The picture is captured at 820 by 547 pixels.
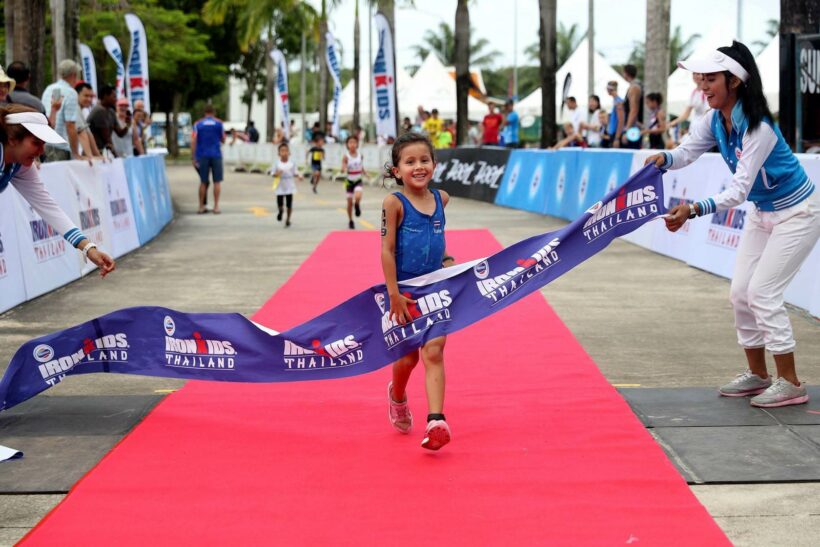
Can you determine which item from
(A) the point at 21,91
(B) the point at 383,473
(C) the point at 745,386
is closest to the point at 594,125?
(A) the point at 21,91

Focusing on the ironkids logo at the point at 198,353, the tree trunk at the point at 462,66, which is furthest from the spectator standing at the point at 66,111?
the tree trunk at the point at 462,66

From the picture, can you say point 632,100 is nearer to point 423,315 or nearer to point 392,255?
point 423,315

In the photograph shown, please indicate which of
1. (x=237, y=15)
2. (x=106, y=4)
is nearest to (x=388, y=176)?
(x=106, y=4)

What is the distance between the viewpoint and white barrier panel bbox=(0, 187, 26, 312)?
9906 mm

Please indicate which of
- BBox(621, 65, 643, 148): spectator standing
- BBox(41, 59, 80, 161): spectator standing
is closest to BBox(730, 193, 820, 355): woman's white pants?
BBox(41, 59, 80, 161): spectator standing

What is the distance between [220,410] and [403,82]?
5383 centimetres

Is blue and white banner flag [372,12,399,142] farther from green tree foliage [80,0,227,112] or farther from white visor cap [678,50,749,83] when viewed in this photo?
white visor cap [678,50,749,83]

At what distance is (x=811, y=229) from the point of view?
6.11 m

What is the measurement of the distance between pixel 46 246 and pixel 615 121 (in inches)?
459

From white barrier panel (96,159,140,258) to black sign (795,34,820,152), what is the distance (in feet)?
27.5

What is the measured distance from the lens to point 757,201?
623 centimetres

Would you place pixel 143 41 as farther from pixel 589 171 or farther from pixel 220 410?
pixel 220 410

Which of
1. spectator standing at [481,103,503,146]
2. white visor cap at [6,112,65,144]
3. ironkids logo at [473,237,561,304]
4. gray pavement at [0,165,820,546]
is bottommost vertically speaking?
gray pavement at [0,165,820,546]

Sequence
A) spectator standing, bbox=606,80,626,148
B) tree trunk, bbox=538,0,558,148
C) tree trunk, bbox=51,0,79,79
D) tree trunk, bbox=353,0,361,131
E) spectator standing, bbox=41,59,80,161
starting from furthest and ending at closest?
tree trunk, bbox=353,0,361,131 < tree trunk, bbox=538,0,558,148 < tree trunk, bbox=51,0,79,79 < spectator standing, bbox=606,80,626,148 < spectator standing, bbox=41,59,80,161
